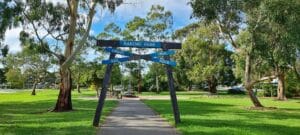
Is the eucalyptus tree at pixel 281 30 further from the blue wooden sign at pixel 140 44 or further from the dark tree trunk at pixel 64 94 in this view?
the dark tree trunk at pixel 64 94

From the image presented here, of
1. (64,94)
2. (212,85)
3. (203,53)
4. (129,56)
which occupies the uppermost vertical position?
(203,53)

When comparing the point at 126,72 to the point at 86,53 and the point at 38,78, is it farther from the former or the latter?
the point at 38,78

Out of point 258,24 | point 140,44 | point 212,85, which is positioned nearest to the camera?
point 140,44

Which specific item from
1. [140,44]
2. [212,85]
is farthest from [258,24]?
[212,85]

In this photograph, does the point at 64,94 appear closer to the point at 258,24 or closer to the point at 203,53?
the point at 258,24

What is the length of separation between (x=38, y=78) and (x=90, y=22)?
169 feet

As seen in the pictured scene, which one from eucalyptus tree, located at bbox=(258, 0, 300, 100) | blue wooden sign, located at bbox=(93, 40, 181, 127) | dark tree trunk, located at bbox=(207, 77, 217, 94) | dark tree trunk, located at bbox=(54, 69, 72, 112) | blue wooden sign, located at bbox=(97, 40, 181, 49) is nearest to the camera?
blue wooden sign, located at bbox=(93, 40, 181, 127)

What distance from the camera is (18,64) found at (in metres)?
81.7

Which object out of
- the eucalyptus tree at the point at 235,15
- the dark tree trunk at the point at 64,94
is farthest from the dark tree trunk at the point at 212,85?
the dark tree trunk at the point at 64,94

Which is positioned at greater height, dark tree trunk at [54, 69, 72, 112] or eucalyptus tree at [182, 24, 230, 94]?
eucalyptus tree at [182, 24, 230, 94]

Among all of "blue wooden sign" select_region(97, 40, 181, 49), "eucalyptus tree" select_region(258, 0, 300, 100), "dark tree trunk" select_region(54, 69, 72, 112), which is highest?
"eucalyptus tree" select_region(258, 0, 300, 100)

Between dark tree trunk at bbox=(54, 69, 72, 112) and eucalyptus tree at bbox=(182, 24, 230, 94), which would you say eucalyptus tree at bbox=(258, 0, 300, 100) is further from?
eucalyptus tree at bbox=(182, 24, 230, 94)

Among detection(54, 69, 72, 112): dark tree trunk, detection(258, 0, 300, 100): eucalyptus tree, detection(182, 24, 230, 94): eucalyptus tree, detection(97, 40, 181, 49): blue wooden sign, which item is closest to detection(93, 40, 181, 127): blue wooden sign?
detection(97, 40, 181, 49): blue wooden sign

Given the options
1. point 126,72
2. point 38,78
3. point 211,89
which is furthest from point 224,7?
point 38,78
